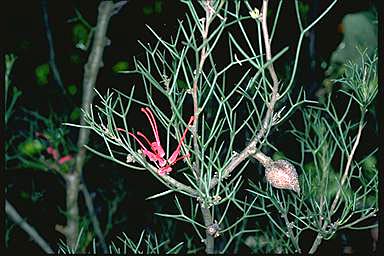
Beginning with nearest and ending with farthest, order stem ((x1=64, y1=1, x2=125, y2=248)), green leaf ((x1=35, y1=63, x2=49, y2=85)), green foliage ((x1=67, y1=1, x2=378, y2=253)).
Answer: green foliage ((x1=67, y1=1, x2=378, y2=253)) < stem ((x1=64, y1=1, x2=125, y2=248)) < green leaf ((x1=35, y1=63, x2=49, y2=85))

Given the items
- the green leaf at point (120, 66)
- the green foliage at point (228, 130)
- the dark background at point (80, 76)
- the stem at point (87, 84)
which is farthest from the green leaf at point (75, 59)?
the stem at point (87, 84)

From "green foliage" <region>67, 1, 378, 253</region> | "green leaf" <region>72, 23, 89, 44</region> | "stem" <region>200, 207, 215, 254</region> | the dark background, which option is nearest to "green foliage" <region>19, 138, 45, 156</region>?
the dark background

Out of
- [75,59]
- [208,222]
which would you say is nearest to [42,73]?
[75,59]

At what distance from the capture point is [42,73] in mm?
1494

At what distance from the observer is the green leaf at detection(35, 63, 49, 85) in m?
1.49

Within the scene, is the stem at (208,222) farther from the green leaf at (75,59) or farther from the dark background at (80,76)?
the green leaf at (75,59)

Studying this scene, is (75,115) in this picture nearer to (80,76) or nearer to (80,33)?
(80,76)

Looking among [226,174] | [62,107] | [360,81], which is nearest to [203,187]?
[226,174]

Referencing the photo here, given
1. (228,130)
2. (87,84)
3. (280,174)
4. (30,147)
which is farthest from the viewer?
(30,147)

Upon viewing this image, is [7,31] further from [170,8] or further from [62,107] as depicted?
[170,8]

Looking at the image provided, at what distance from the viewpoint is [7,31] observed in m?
1.46

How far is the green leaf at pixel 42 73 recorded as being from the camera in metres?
1.49

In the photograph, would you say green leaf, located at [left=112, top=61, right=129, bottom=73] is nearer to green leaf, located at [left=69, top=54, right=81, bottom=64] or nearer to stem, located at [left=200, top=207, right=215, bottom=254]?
green leaf, located at [left=69, top=54, right=81, bottom=64]

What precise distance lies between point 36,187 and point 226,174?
1015mm
